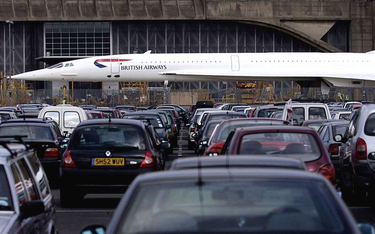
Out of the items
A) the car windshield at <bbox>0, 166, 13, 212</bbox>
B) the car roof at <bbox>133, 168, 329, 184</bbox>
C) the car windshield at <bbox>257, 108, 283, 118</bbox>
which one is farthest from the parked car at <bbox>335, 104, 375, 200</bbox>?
the car windshield at <bbox>257, 108, 283, 118</bbox>

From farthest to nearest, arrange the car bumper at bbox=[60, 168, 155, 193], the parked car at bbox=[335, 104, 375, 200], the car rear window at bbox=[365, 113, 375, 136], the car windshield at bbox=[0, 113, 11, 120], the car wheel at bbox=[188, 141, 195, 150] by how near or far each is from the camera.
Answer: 1. the car wheel at bbox=[188, 141, 195, 150]
2. the car windshield at bbox=[0, 113, 11, 120]
3. the car rear window at bbox=[365, 113, 375, 136]
4. the parked car at bbox=[335, 104, 375, 200]
5. the car bumper at bbox=[60, 168, 155, 193]

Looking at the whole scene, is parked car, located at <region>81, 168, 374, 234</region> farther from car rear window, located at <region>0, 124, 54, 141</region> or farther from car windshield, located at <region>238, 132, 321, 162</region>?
car rear window, located at <region>0, 124, 54, 141</region>

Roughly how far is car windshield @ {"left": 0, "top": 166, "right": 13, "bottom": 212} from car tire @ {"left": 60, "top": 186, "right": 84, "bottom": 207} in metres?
5.61

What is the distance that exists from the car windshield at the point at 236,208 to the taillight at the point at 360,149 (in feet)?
28.0

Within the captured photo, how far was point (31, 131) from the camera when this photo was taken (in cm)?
1666

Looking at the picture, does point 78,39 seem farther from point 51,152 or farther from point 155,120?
point 51,152

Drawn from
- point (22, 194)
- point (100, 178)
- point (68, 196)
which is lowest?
point (68, 196)

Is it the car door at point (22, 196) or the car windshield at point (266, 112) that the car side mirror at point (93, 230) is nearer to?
the car door at point (22, 196)

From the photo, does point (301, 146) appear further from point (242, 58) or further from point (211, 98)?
point (211, 98)

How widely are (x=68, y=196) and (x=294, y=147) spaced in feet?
14.3

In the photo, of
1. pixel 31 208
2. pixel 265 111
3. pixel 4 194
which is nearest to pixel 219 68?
pixel 265 111

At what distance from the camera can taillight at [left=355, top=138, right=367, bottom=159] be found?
507 inches

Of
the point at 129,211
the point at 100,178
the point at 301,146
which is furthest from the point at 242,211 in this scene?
the point at 100,178

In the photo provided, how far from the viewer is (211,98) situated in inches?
2549
